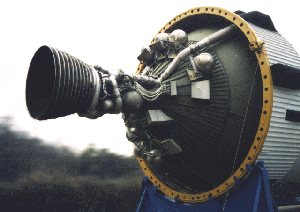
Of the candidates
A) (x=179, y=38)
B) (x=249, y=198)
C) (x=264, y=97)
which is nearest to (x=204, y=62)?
(x=179, y=38)

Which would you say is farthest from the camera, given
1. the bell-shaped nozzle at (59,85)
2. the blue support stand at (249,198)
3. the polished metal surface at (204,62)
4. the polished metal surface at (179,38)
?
the polished metal surface at (179,38)

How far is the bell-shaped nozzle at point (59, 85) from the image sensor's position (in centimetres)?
223

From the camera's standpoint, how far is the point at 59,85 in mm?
2184

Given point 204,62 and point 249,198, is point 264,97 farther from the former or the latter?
point 249,198

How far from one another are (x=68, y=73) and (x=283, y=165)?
126 inches

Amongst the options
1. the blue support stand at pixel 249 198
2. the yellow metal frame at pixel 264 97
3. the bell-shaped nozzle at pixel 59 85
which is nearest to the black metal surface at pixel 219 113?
the yellow metal frame at pixel 264 97

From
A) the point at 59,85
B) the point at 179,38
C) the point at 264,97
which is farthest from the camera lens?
the point at 179,38

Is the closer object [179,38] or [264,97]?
[264,97]

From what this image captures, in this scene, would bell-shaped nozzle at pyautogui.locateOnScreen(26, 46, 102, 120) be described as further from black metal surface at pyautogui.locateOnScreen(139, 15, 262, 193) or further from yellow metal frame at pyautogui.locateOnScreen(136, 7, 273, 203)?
yellow metal frame at pyautogui.locateOnScreen(136, 7, 273, 203)

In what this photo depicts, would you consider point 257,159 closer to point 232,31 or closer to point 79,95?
point 232,31

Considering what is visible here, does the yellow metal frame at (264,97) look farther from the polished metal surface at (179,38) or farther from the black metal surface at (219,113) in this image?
the polished metal surface at (179,38)

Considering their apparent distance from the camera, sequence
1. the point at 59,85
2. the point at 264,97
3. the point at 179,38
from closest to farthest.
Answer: the point at 59,85, the point at 264,97, the point at 179,38

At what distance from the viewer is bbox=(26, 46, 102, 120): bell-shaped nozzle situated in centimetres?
223

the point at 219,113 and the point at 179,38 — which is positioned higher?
the point at 179,38
